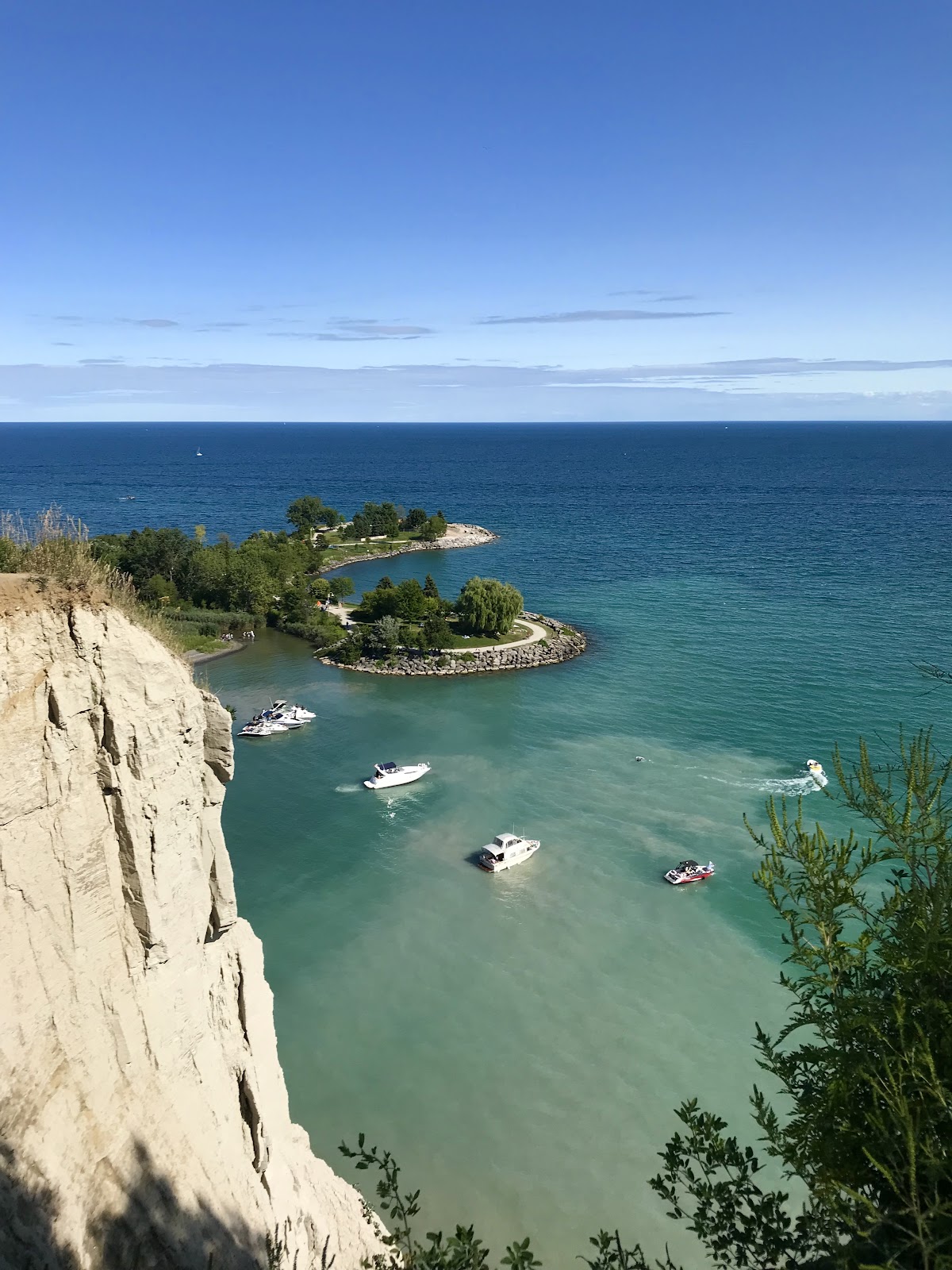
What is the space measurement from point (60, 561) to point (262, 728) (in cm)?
3297

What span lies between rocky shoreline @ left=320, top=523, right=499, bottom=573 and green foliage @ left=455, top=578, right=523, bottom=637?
90.1ft

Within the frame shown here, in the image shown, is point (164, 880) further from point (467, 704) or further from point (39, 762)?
point (467, 704)

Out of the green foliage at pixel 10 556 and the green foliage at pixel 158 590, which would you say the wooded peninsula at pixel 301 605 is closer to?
the green foliage at pixel 158 590

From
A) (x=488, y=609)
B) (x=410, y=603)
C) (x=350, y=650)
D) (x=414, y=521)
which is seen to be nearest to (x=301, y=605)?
(x=410, y=603)

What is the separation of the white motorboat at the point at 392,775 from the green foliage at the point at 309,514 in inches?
2493

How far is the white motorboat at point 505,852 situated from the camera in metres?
29.6

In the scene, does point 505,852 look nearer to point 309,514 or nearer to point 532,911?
point 532,911

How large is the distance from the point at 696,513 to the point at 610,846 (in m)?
105

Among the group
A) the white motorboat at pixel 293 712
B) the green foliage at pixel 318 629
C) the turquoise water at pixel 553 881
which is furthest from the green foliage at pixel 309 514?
the white motorboat at pixel 293 712

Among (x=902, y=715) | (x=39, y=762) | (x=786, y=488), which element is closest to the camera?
(x=39, y=762)

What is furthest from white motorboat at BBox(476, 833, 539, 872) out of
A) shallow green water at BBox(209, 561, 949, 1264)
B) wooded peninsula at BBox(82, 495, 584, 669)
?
wooded peninsula at BBox(82, 495, 584, 669)

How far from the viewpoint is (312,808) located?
34.8 m

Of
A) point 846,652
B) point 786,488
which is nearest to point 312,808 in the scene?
point 846,652

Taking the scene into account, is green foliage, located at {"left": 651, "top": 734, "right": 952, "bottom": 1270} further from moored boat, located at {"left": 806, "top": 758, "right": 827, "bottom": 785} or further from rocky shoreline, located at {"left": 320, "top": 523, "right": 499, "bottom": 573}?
rocky shoreline, located at {"left": 320, "top": 523, "right": 499, "bottom": 573}
